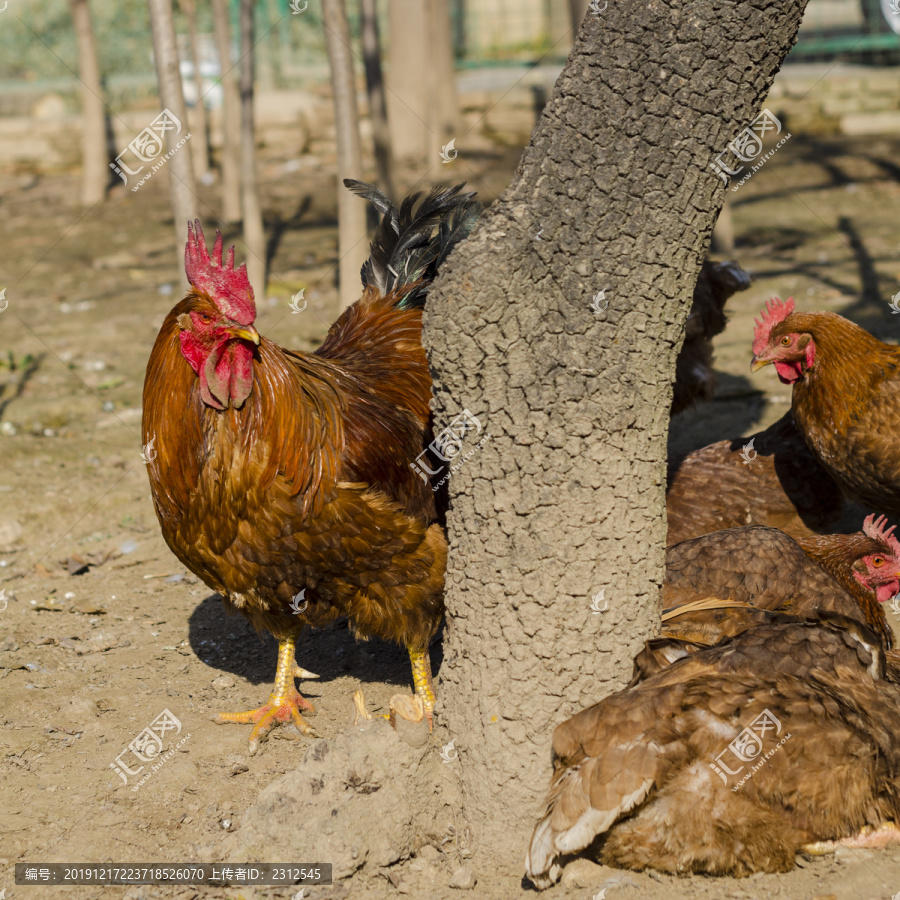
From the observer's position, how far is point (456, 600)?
3.26m

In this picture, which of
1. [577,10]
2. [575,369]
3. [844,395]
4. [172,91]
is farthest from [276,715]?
[577,10]

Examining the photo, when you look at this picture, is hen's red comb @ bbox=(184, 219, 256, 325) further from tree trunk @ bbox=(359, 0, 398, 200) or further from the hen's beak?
tree trunk @ bbox=(359, 0, 398, 200)

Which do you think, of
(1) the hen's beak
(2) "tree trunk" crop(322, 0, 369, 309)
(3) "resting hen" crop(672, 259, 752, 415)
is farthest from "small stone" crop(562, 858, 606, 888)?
(2) "tree trunk" crop(322, 0, 369, 309)

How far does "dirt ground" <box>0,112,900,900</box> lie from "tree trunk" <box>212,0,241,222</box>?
2.41 feet

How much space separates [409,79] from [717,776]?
13556 millimetres

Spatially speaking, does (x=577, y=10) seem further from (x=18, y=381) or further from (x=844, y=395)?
(x=18, y=381)

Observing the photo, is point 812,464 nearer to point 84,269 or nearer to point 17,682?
point 17,682

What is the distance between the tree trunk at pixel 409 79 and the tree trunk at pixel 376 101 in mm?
3585

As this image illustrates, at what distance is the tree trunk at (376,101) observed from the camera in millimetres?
9352

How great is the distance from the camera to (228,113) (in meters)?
11.3

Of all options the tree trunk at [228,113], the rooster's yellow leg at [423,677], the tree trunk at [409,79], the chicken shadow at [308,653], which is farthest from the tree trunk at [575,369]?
the tree trunk at [409,79]

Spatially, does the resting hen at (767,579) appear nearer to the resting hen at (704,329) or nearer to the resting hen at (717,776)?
the resting hen at (717,776)

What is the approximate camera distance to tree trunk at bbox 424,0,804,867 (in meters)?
2.68

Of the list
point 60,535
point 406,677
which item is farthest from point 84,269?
point 406,677
